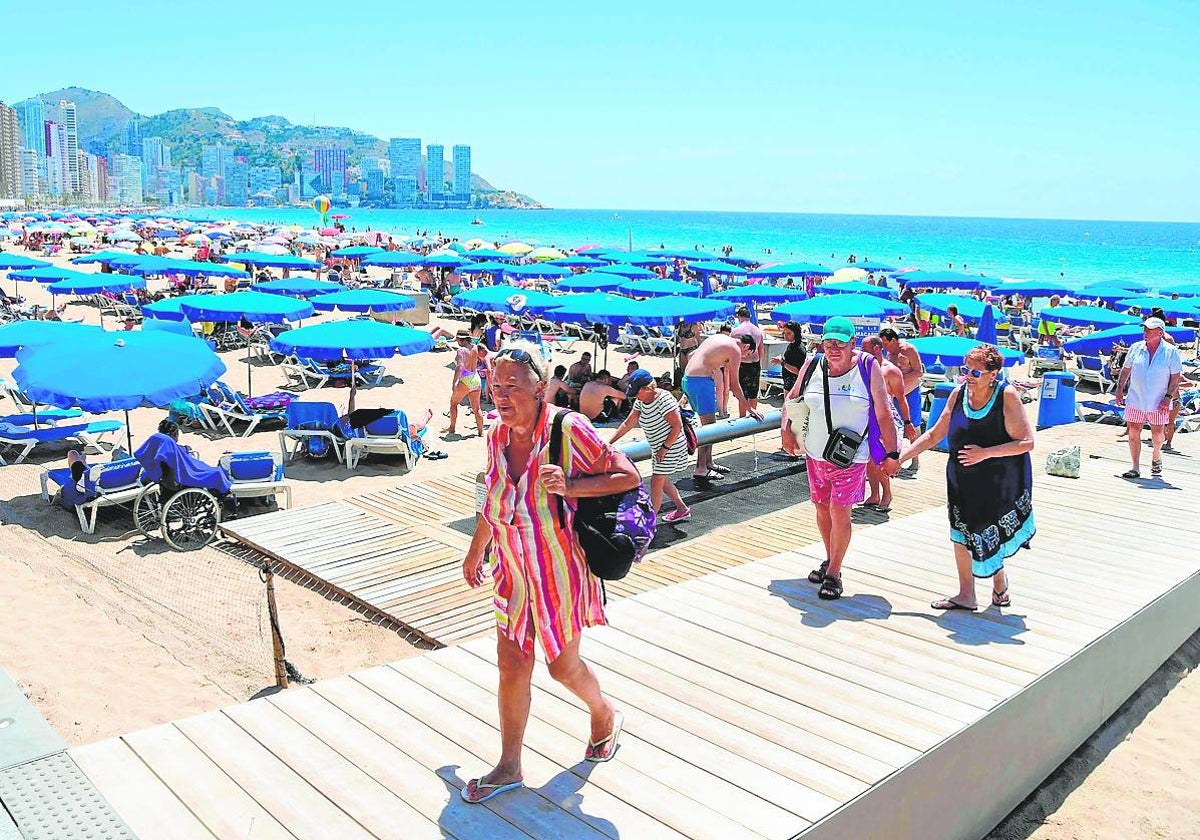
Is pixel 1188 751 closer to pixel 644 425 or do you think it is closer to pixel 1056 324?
pixel 644 425

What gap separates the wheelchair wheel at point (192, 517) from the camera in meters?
7.13

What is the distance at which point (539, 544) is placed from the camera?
105 inches

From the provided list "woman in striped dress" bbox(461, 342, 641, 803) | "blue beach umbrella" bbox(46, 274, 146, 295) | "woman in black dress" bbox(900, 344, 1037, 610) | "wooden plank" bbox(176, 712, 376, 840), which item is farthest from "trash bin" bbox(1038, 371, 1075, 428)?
"blue beach umbrella" bbox(46, 274, 146, 295)

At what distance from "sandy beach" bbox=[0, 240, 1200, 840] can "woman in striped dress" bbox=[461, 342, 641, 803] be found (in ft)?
7.00

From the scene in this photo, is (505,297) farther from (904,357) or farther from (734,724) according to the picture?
(734,724)

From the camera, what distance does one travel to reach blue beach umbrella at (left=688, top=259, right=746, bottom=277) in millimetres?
28359

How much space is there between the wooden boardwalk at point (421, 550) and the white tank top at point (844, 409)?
1.48 meters

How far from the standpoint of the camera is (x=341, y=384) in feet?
47.5

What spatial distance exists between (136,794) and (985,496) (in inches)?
135

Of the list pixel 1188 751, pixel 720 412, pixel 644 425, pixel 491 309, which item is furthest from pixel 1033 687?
pixel 491 309

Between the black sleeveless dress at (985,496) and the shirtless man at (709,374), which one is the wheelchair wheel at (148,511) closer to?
the shirtless man at (709,374)

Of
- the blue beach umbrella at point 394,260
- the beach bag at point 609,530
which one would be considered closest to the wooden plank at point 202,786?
the beach bag at point 609,530

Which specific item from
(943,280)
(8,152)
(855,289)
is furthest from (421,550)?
(8,152)

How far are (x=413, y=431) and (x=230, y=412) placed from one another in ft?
7.73
